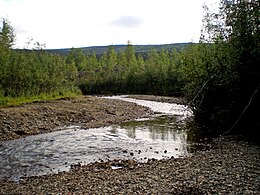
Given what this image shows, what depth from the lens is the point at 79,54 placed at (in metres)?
129

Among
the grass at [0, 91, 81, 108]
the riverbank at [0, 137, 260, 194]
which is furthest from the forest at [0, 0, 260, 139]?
the riverbank at [0, 137, 260, 194]

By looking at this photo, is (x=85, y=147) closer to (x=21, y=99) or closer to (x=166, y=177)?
(x=166, y=177)

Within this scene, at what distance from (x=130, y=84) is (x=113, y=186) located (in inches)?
3045

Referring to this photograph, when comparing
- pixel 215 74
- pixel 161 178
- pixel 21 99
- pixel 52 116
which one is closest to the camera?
pixel 161 178

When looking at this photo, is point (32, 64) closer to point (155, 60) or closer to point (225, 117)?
point (225, 117)

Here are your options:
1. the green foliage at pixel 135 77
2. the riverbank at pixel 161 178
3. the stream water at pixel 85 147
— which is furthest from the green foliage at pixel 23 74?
the green foliage at pixel 135 77

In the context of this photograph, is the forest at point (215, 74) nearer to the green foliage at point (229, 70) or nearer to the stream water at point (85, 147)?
the green foliage at point (229, 70)

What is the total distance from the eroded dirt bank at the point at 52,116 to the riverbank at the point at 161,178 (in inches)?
420

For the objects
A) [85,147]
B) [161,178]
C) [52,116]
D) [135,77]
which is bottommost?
[85,147]

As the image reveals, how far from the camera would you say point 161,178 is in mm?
11539

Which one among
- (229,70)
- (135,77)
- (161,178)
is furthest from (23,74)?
(135,77)

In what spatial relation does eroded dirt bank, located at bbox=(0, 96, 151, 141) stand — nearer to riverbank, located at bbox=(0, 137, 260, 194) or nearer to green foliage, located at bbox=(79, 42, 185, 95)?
riverbank, located at bbox=(0, 137, 260, 194)

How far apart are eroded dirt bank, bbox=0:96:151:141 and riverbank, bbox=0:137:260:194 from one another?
35.0 feet

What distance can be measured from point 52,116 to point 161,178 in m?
19.2
